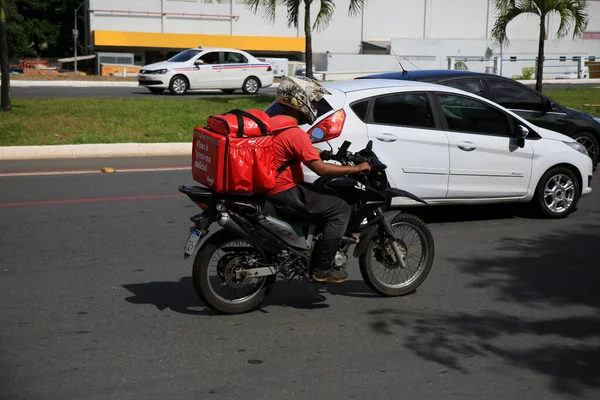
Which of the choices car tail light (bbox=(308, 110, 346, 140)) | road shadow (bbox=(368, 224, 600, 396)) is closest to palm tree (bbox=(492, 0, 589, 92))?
car tail light (bbox=(308, 110, 346, 140))

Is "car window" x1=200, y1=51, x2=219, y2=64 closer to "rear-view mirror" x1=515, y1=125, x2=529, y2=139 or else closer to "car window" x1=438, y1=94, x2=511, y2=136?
"car window" x1=438, y1=94, x2=511, y2=136

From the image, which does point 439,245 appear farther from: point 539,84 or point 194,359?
point 539,84

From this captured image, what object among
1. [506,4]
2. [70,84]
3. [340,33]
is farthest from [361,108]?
[340,33]

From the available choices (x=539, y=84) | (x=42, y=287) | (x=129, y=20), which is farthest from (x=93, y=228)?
(x=129, y=20)

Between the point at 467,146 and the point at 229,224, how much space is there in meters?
4.42

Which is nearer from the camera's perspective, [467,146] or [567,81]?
[467,146]

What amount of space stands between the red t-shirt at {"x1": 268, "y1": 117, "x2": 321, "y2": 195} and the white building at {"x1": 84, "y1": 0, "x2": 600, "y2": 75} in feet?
151

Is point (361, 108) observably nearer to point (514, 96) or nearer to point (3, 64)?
point (514, 96)

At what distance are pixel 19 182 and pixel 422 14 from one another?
55668 millimetres

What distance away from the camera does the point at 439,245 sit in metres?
9.16

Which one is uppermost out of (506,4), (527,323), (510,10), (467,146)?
(506,4)

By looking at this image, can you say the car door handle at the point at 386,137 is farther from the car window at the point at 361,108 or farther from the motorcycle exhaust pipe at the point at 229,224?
the motorcycle exhaust pipe at the point at 229,224

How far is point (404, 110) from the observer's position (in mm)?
9711

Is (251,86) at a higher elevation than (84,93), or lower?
higher
